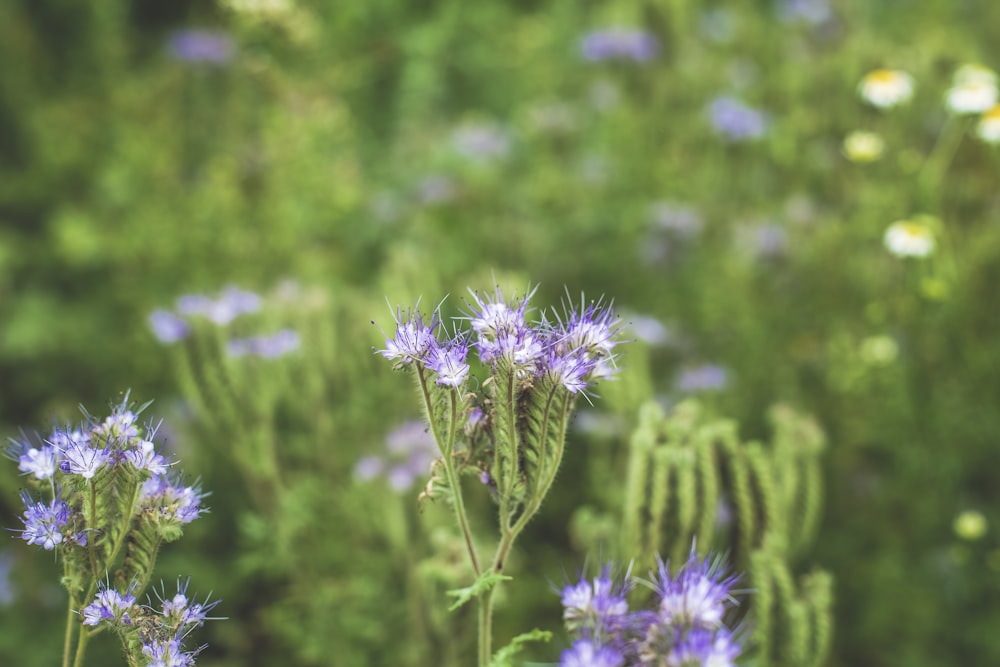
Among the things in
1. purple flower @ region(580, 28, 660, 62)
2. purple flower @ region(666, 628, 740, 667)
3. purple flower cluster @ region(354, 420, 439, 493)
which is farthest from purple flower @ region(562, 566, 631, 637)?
purple flower @ region(580, 28, 660, 62)

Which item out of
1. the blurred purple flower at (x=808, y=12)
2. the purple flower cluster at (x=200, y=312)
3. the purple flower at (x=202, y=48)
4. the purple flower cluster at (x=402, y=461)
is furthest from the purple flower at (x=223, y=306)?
the blurred purple flower at (x=808, y=12)

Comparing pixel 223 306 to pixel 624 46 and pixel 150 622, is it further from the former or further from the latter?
pixel 624 46

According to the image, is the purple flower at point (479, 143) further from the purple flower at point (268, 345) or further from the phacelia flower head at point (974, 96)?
the phacelia flower head at point (974, 96)

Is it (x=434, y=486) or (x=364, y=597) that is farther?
(x=364, y=597)

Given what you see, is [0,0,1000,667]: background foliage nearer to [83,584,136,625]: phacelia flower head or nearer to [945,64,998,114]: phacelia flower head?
[945,64,998,114]: phacelia flower head

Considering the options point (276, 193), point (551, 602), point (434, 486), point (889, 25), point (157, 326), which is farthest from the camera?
point (889, 25)

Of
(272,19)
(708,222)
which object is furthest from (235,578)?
(708,222)

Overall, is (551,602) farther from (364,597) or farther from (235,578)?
(235,578)

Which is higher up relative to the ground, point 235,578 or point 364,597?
point 235,578
